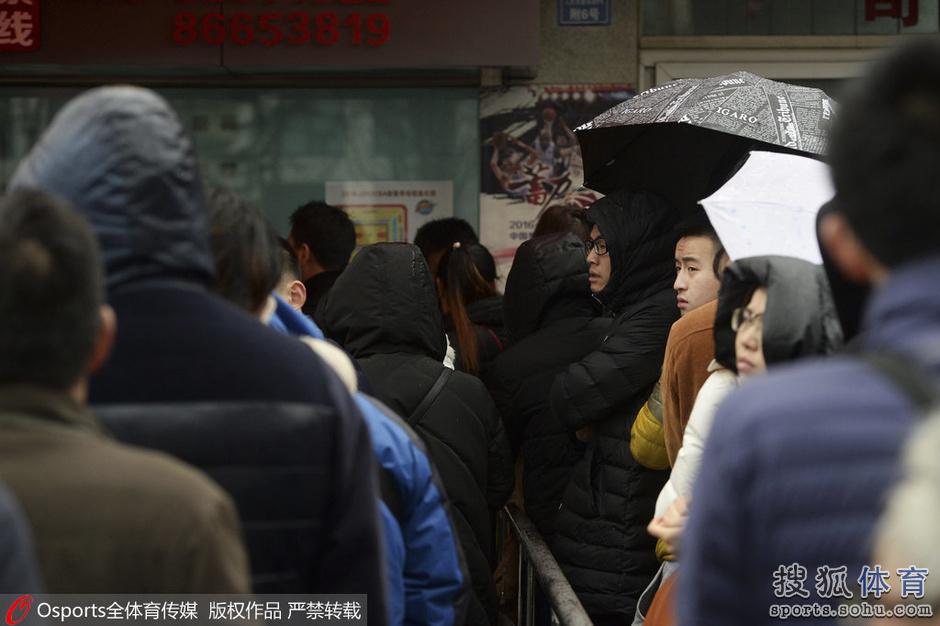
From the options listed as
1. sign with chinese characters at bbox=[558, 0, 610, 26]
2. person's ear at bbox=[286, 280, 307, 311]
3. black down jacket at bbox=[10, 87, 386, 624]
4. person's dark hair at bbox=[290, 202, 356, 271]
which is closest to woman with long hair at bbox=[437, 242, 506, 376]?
person's dark hair at bbox=[290, 202, 356, 271]

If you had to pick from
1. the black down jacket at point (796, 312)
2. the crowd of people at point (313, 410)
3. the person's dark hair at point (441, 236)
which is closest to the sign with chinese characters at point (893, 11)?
the person's dark hair at point (441, 236)

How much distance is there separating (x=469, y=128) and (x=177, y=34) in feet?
6.13

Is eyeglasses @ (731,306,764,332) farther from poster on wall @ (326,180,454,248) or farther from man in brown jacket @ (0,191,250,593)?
poster on wall @ (326,180,454,248)

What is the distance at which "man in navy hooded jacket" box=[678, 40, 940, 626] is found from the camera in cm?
147

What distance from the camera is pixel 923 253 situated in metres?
1.51

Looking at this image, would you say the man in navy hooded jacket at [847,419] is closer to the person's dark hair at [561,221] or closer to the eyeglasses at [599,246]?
the eyeglasses at [599,246]

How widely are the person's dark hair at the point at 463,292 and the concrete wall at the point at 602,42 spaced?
2304 mm

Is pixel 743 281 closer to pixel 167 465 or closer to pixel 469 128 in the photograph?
pixel 167 465

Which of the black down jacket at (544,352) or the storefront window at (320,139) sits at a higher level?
the storefront window at (320,139)

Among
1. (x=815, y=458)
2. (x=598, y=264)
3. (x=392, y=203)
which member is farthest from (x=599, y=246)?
(x=392, y=203)

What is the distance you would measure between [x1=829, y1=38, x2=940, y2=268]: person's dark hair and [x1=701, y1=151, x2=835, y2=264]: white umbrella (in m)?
1.33

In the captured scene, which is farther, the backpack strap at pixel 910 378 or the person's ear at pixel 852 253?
the person's ear at pixel 852 253

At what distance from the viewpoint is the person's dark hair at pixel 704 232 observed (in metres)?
3.84

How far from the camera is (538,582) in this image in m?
4.36
